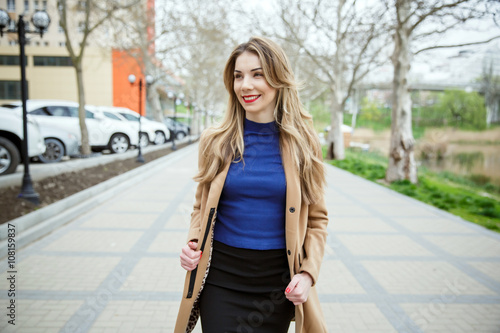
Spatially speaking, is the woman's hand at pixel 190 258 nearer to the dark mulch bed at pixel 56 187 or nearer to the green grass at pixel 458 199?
the dark mulch bed at pixel 56 187

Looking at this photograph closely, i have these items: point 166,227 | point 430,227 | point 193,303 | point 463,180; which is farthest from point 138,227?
point 463,180

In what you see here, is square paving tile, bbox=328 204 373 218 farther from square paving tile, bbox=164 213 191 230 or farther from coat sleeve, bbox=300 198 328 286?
coat sleeve, bbox=300 198 328 286

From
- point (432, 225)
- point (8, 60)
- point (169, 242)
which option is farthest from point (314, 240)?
point (8, 60)

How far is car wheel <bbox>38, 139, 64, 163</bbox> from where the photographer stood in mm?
10661

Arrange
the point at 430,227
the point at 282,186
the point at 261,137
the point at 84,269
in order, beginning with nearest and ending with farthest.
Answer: the point at 282,186 < the point at 261,137 < the point at 84,269 < the point at 430,227

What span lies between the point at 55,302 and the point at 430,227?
19.2 ft

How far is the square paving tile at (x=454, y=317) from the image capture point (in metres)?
3.25

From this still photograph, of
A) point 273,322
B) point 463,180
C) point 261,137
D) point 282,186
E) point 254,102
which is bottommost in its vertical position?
point 463,180

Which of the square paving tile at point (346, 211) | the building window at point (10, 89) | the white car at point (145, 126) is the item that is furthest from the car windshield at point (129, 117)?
the building window at point (10, 89)

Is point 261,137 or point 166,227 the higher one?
point 261,137

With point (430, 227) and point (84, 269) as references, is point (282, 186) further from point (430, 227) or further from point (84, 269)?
point (430, 227)

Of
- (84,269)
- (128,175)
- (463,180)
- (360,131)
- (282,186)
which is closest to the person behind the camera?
(282,186)

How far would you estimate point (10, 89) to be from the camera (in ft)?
111

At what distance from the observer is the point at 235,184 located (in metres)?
1.78
